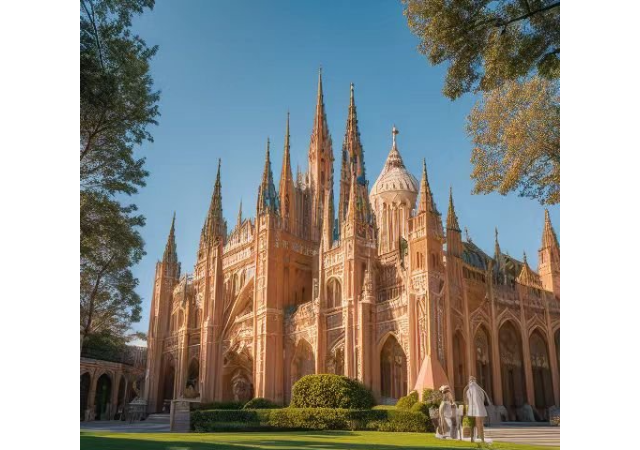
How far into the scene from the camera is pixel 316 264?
4072 centimetres

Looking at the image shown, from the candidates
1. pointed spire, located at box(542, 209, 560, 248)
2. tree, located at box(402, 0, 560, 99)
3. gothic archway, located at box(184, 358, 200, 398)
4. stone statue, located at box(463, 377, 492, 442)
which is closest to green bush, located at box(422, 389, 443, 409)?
stone statue, located at box(463, 377, 492, 442)

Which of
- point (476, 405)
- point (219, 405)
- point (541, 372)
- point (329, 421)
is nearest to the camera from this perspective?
point (476, 405)

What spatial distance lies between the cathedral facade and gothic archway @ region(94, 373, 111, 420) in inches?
179

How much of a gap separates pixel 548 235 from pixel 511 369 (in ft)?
32.3

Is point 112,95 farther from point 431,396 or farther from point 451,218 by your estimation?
point 451,218

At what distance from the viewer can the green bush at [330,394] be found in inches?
952

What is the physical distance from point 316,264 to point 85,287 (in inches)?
779

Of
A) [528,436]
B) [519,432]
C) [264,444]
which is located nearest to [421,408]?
[519,432]

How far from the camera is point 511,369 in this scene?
34.1 meters

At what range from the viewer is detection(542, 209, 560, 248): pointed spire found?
125 ft

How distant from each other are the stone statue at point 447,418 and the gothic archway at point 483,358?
15.2 metres

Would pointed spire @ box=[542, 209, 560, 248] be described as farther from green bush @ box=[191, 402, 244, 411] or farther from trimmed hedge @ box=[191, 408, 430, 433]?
green bush @ box=[191, 402, 244, 411]
